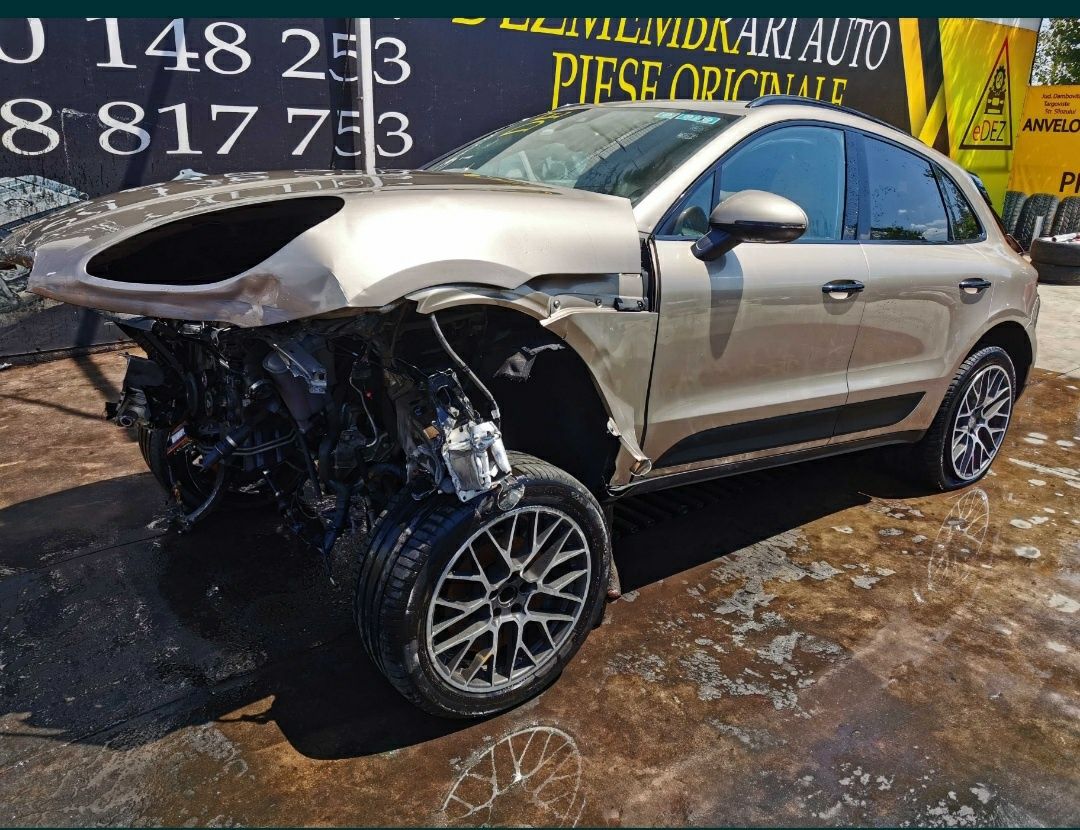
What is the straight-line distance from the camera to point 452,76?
720 centimetres

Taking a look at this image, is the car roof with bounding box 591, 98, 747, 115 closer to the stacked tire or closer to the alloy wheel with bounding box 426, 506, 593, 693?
the alloy wheel with bounding box 426, 506, 593, 693

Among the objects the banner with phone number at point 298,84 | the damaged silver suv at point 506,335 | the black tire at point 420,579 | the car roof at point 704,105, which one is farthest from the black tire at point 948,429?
the banner with phone number at point 298,84

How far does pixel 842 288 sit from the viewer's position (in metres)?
3.27

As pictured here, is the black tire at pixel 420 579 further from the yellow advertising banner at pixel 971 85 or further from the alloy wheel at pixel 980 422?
the yellow advertising banner at pixel 971 85

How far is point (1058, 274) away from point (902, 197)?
8795 millimetres

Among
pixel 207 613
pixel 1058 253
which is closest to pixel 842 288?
pixel 207 613

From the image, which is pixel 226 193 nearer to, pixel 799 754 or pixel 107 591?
pixel 107 591

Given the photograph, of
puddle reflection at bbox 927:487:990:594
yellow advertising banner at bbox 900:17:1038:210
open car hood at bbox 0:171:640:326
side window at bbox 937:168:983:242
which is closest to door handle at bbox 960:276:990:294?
side window at bbox 937:168:983:242

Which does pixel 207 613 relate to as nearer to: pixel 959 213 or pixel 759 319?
pixel 759 319

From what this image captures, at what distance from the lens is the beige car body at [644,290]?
211 centimetres

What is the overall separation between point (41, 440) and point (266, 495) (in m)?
1.75

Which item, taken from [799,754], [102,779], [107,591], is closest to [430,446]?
[102,779]

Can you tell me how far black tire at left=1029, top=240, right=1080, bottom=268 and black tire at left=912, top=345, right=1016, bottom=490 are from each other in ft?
25.4

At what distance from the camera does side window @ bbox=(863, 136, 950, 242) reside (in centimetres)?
355
